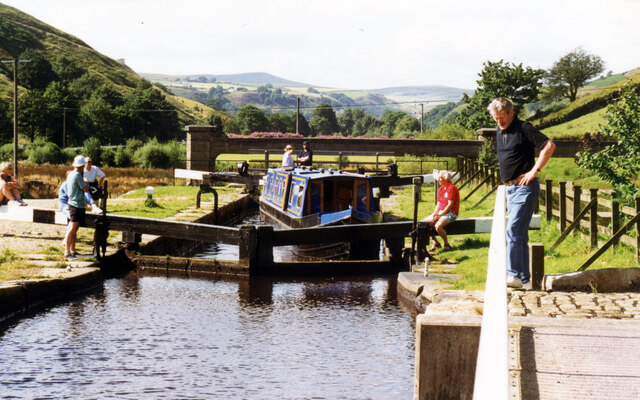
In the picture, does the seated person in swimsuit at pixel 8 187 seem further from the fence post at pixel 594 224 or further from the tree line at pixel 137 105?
the tree line at pixel 137 105

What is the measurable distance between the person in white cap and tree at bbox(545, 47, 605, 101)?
227 ft

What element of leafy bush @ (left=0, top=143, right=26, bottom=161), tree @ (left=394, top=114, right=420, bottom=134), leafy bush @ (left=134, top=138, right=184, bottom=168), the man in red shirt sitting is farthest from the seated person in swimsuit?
tree @ (left=394, top=114, right=420, bottom=134)

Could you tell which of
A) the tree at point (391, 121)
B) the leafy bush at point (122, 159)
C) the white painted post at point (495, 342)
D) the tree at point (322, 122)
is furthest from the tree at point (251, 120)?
the white painted post at point (495, 342)

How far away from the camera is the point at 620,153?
11.3m

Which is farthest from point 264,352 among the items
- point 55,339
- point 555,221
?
point 555,221

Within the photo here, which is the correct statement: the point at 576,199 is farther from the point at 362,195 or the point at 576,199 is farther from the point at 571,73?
the point at 571,73

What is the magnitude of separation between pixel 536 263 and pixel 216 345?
3.94 meters

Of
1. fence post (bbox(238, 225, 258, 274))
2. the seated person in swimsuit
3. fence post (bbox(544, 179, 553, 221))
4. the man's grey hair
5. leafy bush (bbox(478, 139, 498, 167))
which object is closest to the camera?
the man's grey hair

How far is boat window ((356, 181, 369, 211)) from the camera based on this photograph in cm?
1656

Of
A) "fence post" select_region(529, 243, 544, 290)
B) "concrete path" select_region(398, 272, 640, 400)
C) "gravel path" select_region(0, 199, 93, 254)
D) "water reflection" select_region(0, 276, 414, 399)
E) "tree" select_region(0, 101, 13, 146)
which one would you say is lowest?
"water reflection" select_region(0, 276, 414, 399)

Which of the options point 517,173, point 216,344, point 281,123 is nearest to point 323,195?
point 216,344

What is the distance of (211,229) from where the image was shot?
12953 millimetres

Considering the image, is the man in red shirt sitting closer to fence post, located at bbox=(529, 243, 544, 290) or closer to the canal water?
the canal water

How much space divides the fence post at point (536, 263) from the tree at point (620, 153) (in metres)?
5.12
